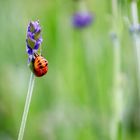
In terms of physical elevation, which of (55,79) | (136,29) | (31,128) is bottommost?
(31,128)

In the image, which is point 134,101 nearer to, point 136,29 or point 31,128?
point 31,128

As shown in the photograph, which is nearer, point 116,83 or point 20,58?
point 116,83

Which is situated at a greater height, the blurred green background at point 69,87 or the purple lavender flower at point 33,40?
the purple lavender flower at point 33,40

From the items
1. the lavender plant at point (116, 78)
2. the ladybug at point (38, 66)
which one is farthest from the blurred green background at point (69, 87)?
the ladybug at point (38, 66)

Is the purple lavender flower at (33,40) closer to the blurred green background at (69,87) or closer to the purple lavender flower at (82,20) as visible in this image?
the blurred green background at (69,87)

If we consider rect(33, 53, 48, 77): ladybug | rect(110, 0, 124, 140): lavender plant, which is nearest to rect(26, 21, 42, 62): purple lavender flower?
rect(33, 53, 48, 77): ladybug

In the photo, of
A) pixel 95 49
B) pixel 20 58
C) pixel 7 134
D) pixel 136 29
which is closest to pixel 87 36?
pixel 95 49

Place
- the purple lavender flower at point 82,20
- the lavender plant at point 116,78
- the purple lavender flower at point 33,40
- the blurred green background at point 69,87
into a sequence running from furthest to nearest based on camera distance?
1. the purple lavender flower at point 82,20
2. the blurred green background at point 69,87
3. the lavender plant at point 116,78
4. the purple lavender flower at point 33,40

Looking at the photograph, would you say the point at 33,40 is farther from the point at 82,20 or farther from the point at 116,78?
the point at 82,20

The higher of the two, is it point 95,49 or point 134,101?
point 95,49
